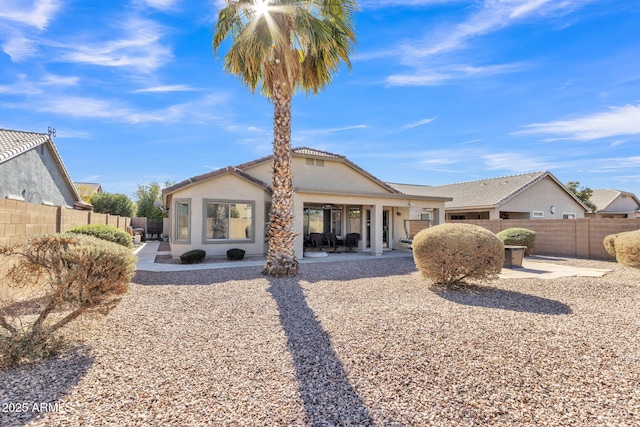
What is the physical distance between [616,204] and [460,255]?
43490 mm

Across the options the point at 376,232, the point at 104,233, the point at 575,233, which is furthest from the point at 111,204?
the point at 575,233

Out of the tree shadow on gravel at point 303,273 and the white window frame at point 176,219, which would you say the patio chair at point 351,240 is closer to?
the tree shadow on gravel at point 303,273

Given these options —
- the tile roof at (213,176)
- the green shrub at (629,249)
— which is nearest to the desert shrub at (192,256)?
the tile roof at (213,176)

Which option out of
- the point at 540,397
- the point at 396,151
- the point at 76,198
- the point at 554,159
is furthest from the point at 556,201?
the point at 76,198

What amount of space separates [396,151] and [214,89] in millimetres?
13743

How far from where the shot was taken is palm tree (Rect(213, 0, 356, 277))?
1026 centimetres

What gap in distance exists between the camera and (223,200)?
1537 centimetres

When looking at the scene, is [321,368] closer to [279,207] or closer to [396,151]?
[279,207]

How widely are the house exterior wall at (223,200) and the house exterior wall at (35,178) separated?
269 inches

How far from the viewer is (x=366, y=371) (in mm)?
4023

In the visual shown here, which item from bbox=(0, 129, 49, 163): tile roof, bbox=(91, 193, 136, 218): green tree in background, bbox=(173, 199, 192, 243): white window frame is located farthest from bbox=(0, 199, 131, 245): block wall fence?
bbox=(91, 193, 136, 218): green tree in background

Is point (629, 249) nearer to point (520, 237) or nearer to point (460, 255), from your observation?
point (520, 237)

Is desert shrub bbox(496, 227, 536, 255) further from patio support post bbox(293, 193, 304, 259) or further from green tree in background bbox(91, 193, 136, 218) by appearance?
green tree in background bbox(91, 193, 136, 218)

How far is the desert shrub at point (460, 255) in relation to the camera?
843 cm
